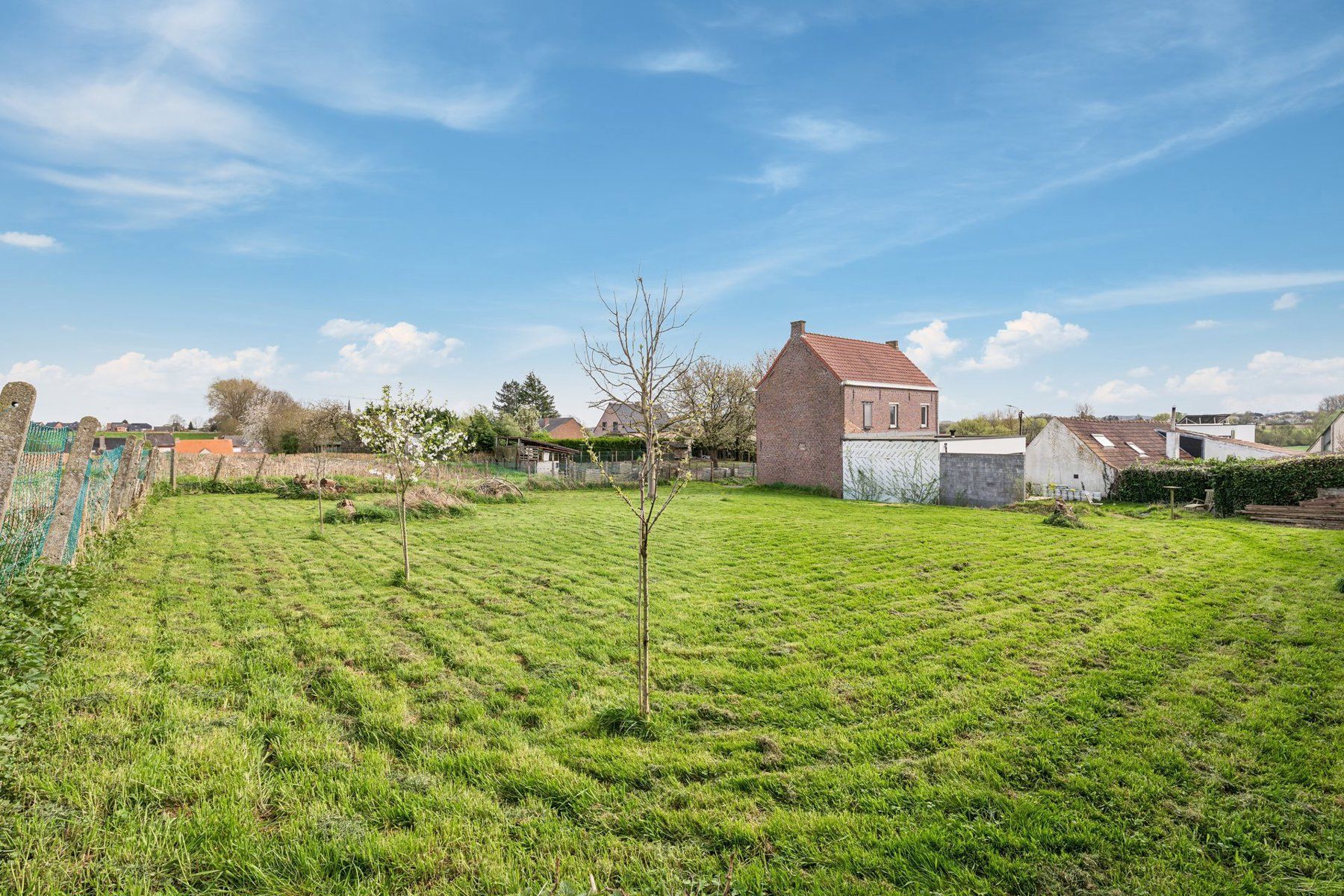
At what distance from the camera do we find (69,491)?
292 inches

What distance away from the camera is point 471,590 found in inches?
375

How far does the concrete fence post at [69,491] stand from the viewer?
735 cm

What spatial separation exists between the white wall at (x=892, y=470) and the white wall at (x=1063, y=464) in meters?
5.85

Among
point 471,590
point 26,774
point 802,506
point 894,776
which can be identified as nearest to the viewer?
point 26,774

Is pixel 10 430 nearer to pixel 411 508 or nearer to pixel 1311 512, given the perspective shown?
pixel 411 508

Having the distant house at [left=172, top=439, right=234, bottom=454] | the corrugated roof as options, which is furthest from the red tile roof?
the distant house at [left=172, top=439, right=234, bottom=454]

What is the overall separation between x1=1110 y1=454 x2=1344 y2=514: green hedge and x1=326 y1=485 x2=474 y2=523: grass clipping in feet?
84.3

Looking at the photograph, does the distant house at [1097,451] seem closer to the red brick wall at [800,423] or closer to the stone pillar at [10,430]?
the red brick wall at [800,423]

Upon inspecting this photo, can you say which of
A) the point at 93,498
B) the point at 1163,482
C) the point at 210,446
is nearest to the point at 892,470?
the point at 1163,482

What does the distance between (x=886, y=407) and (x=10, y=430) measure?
31326 mm

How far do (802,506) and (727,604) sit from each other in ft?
45.1

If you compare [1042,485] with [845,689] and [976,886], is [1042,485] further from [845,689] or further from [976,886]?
[976,886]

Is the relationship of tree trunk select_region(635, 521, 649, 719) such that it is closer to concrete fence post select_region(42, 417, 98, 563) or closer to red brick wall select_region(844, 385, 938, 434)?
concrete fence post select_region(42, 417, 98, 563)

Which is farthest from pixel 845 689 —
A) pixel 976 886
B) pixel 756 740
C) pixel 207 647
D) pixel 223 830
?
pixel 207 647
